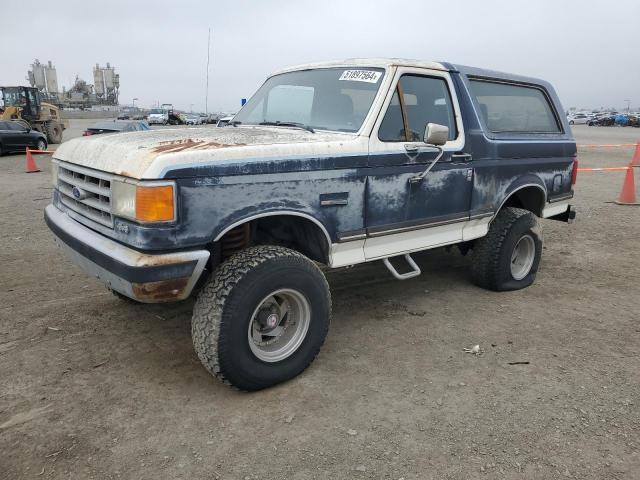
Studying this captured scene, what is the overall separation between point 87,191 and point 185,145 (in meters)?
0.79

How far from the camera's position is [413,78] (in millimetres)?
3992

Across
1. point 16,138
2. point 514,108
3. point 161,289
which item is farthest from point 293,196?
point 16,138

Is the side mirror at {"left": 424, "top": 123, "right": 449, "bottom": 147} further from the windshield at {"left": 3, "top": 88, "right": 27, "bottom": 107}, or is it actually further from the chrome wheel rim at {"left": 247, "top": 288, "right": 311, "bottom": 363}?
the windshield at {"left": 3, "top": 88, "right": 27, "bottom": 107}

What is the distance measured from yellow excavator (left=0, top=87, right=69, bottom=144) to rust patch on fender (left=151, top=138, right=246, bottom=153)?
80.1ft

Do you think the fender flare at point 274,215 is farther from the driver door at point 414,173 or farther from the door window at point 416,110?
the door window at point 416,110

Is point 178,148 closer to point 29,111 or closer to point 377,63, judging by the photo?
point 377,63

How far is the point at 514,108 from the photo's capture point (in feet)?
16.5

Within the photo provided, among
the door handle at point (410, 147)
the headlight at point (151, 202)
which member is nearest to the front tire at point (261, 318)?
the headlight at point (151, 202)

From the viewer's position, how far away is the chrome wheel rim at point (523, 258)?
5180mm

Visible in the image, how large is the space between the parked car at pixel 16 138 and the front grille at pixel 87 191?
17.7m

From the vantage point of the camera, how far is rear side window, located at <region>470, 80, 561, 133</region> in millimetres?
4652

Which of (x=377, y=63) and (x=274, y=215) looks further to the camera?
(x=377, y=63)

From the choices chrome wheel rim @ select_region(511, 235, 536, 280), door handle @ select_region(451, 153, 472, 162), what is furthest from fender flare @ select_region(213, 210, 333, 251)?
chrome wheel rim @ select_region(511, 235, 536, 280)

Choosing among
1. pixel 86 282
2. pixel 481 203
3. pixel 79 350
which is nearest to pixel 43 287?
pixel 86 282
